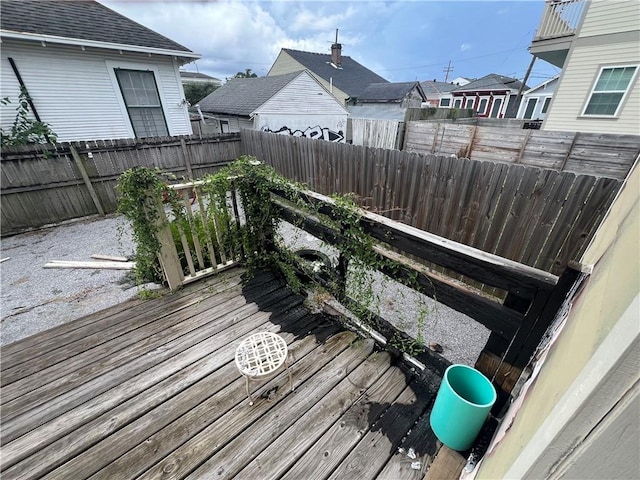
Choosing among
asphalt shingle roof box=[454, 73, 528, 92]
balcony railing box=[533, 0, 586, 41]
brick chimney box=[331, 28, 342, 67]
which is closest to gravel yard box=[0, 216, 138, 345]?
balcony railing box=[533, 0, 586, 41]

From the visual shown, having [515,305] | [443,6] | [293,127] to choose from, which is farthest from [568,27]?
[515,305]

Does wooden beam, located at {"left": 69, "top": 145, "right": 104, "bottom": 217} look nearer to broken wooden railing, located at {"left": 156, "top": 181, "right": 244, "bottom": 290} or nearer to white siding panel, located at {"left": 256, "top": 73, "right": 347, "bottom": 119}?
broken wooden railing, located at {"left": 156, "top": 181, "right": 244, "bottom": 290}

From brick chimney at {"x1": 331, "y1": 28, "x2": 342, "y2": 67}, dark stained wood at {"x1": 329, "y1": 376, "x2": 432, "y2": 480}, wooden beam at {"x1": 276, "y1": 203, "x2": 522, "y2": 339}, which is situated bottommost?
dark stained wood at {"x1": 329, "y1": 376, "x2": 432, "y2": 480}

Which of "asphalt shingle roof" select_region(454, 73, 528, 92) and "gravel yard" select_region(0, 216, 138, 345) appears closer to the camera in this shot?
"gravel yard" select_region(0, 216, 138, 345)

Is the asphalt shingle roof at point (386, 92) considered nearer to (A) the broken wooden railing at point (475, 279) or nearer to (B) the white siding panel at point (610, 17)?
(B) the white siding panel at point (610, 17)

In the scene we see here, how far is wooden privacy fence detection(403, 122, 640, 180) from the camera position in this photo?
5.05 metres

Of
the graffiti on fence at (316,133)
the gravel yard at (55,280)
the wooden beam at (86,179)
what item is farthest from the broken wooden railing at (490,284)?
the graffiti on fence at (316,133)

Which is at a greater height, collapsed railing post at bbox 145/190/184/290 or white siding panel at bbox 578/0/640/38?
white siding panel at bbox 578/0/640/38

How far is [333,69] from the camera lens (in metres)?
20.8

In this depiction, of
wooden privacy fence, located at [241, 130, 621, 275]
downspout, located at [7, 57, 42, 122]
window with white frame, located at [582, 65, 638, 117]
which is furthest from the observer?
window with white frame, located at [582, 65, 638, 117]

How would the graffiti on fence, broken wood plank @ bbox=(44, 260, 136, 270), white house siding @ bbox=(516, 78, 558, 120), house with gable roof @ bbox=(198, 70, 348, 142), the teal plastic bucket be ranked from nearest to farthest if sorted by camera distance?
the teal plastic bucket
broken wood plank @ bbox=(44, 260, 136, 270)
house with gable roof @ bbox=(198, 70, 348, 142)
the graffiti on fence
white house siding @ bbox=(516, 78, 558, 120)

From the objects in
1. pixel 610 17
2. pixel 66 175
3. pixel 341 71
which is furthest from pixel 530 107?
pixel 66 175

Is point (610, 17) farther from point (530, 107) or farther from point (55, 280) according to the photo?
point (530, 107)

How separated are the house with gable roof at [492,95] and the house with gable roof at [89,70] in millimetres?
23831
